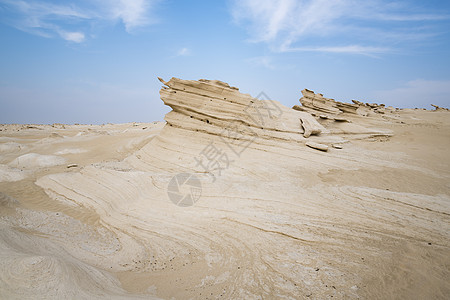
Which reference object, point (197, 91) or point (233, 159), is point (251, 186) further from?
point (197, 91)

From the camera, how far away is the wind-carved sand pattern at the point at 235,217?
3012 mm

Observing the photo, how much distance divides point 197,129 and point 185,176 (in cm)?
266
